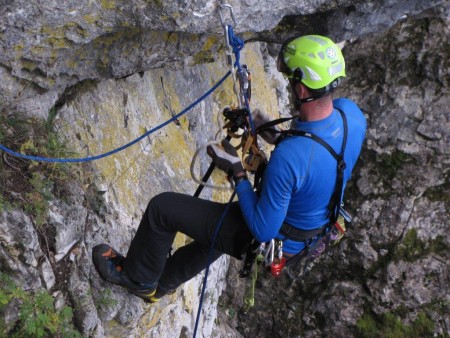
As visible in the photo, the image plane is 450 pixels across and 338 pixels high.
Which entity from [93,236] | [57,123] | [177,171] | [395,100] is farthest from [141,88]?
[395,100]

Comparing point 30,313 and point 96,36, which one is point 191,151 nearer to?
point 96,36

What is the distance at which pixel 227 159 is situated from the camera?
408 centimetres

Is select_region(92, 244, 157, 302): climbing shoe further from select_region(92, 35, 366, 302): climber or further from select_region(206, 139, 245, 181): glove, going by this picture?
select_region(206, 139, 245, 181): glove

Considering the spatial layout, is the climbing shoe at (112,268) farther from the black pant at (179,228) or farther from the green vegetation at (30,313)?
Result: the green vegetation at (30,313)

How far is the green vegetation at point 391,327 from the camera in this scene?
7906 millimetres

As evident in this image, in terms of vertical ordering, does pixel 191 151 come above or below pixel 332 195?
below

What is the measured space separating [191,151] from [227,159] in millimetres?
3086

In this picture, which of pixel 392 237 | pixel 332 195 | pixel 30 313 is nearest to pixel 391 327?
pixel 392 237

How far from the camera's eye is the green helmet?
372 cm

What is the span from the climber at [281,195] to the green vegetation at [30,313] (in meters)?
0.64

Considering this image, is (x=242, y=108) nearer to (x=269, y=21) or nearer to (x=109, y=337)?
(x=269, y=21)

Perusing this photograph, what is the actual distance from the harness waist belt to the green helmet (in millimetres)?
1157

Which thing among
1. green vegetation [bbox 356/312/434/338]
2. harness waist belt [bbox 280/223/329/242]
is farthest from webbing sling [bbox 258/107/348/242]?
green vegetation [bbox 356/312/434/338]

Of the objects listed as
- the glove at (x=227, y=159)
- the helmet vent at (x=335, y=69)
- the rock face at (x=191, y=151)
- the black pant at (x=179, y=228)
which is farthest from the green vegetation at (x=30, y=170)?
the helmet vent at (x=335, y=69)
